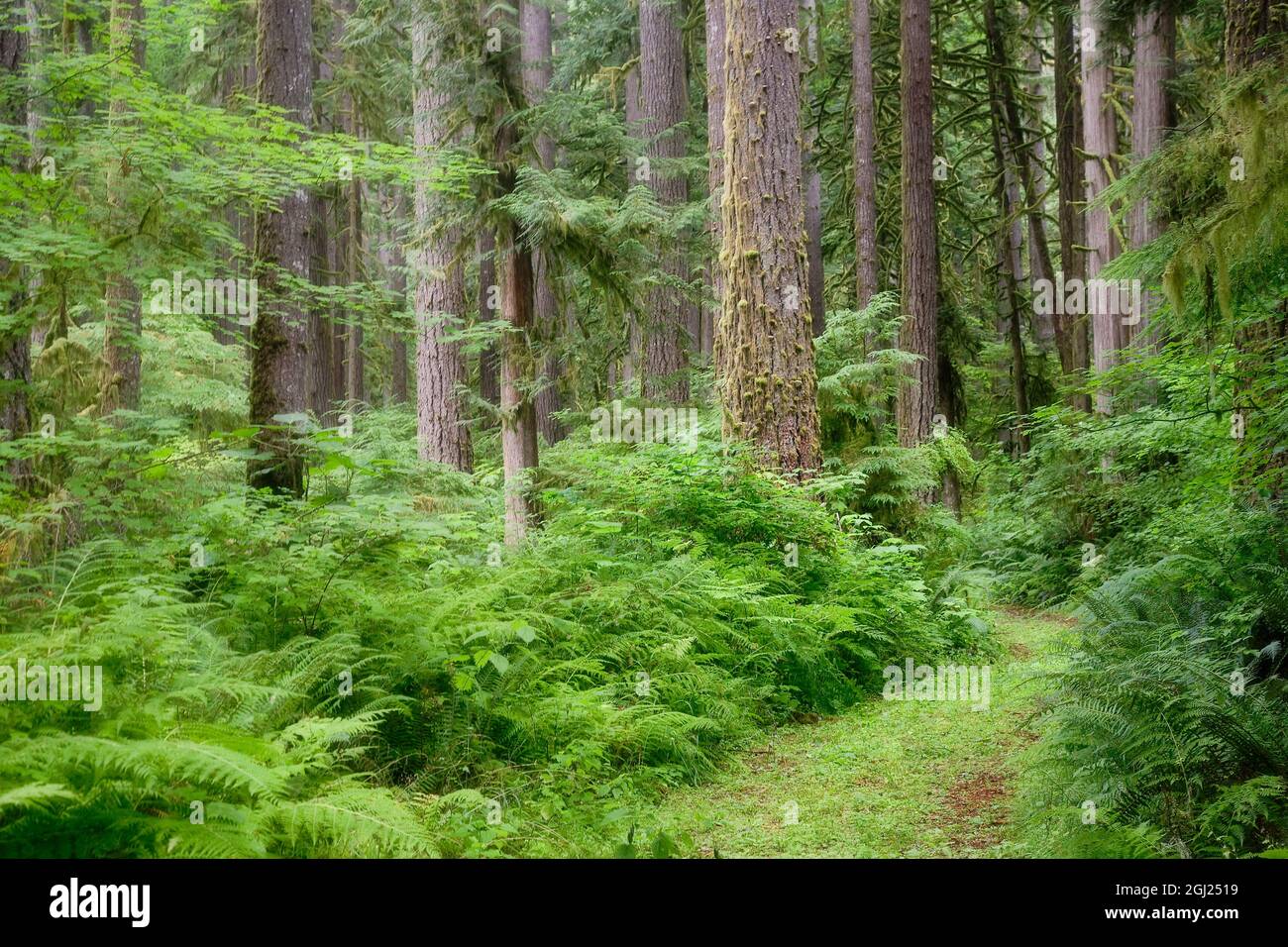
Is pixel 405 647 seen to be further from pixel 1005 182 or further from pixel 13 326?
pixel 1005 182

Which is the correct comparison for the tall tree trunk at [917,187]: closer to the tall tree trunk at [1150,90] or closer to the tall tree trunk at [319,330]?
the tall tree trunk at [1150,90]

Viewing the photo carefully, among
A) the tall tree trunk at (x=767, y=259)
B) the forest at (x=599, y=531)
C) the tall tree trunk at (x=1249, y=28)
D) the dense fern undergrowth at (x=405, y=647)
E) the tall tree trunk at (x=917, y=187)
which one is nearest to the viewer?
the dense fern undergrowth at (x=405, y=647)

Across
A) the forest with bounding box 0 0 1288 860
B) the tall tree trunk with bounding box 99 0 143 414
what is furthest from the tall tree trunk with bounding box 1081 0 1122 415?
the tall tree trunk with bounding box 99 0 143 414

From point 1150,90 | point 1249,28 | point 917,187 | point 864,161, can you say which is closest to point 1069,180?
point 864,161

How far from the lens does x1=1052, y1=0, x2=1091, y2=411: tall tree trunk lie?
19.6 metres

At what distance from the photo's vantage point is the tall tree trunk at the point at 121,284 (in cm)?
764

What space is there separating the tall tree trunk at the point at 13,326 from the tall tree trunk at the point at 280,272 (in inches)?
71.0

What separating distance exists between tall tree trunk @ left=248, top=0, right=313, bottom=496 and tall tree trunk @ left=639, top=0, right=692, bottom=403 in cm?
560

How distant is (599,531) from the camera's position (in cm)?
783

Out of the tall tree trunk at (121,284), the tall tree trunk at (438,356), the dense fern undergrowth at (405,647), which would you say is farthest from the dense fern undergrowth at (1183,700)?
the tall tree trunk at (438,356)

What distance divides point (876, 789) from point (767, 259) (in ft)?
18.9

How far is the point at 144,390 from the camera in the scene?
55.1ft

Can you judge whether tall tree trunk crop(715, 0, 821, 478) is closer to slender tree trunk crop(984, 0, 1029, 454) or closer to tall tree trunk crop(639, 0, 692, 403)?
tall tree trunk crop(639, 0, 692, 403)
